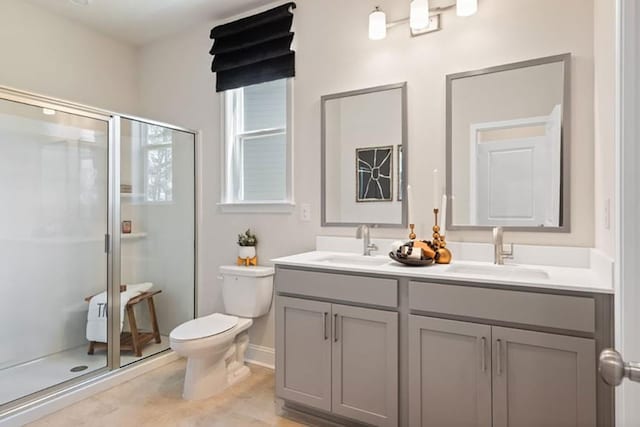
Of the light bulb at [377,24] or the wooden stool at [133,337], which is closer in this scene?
the light bulb at [377,24]

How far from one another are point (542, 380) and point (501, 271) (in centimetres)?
53

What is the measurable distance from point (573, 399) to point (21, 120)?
3483mm

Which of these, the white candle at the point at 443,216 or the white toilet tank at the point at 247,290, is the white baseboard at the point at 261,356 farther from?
the white candle at the point at 443,216

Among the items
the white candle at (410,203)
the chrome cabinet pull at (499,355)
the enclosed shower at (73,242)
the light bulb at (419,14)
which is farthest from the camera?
the enclosed shower at (73,242)

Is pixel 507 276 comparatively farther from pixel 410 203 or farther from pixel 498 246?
pixel 410 203

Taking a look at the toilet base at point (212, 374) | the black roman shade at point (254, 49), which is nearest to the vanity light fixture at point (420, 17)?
the black roman shade at point (254, 49)

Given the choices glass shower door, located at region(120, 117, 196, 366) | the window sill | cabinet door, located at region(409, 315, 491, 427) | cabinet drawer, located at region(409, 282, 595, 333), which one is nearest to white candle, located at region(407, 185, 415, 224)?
cabinet drawer, located at region(409, 282, 595, 333)

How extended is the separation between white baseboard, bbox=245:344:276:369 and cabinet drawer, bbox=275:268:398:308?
915mm

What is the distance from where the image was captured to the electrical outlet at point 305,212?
8.61ft

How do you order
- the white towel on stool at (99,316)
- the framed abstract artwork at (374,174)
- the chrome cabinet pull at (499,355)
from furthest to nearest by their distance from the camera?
the white towel on stool at (99,316), the framed abstract artwork at (374,174), the chrome cabinet pull at (499,355)

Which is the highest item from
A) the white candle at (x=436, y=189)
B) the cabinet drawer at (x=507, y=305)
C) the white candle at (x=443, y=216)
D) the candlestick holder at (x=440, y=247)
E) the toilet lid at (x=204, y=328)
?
the white candle at (x=436, y=189)

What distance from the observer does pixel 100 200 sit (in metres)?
2.70

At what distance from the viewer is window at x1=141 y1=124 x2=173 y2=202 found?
9.83 ft

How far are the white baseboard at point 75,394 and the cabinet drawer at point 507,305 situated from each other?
6.83 feet
